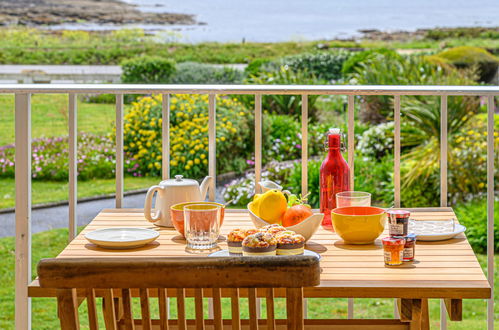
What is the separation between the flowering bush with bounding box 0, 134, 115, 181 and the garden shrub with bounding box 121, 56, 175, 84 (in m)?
3.17

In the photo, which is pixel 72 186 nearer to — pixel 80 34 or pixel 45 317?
pixel 45 317

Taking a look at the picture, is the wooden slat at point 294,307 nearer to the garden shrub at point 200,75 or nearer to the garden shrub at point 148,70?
the garden shrub at point 200,75

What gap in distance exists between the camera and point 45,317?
4324mm

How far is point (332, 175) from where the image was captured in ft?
6.00

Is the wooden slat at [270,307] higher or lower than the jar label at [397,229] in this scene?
lower

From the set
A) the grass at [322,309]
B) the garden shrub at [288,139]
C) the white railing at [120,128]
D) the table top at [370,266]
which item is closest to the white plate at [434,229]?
the table top at [370,266]

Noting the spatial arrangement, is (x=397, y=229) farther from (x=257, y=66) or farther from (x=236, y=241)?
(x=257, y=66)

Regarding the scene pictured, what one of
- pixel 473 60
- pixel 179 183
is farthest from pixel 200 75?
pixel 179 183

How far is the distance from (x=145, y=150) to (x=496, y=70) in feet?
24.6

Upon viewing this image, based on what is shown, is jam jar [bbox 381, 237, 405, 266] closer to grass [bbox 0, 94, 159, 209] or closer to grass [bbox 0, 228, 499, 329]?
grass [bbox 0, 228, 499, 329]

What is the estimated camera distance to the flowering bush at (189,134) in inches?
281

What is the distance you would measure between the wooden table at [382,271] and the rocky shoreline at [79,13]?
16.4 metres

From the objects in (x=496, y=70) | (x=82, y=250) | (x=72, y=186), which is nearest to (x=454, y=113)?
(x=72, y=186)

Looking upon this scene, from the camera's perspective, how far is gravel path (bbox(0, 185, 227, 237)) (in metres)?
6.62
